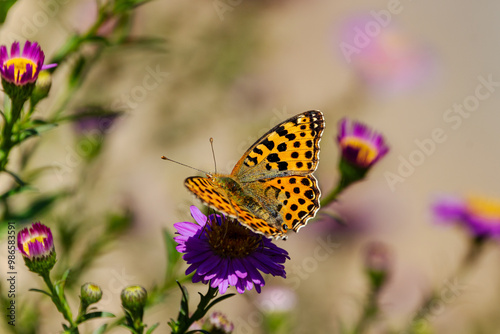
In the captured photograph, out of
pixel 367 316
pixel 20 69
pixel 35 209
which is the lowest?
pixel 367 316

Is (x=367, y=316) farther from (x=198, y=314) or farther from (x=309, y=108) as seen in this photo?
(x=309, y=108)

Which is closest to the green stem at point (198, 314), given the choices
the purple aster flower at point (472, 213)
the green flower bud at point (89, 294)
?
the green flower bud at point (89, 294)

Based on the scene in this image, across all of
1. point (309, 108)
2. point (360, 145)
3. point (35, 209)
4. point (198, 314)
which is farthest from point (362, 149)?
point (309, 108)

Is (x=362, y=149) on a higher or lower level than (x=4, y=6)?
lower

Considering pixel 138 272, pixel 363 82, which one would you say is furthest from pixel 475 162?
pixel 138 272

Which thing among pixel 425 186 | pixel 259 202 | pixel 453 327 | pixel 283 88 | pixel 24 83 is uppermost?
pixel 24 83

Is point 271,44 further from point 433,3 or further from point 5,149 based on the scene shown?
point 5,149

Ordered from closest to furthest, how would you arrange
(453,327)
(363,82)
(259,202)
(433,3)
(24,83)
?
1. (24,83)
2. (259,202)
3. (453,327)
4. (363,82)
5. (433,3)

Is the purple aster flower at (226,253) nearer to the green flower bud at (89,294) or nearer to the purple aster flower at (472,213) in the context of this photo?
the green flower bud at (89,294)
